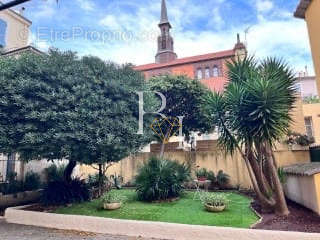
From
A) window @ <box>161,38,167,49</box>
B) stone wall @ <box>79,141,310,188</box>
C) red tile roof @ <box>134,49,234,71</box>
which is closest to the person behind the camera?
stone wall @ <box>79,141,310,188</box>

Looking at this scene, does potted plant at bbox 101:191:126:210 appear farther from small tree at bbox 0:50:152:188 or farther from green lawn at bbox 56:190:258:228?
small tree at bbox 0:50:152:188

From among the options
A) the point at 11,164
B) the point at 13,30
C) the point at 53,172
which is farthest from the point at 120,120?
the point at 13,30

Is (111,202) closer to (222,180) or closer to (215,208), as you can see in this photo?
(215,208)

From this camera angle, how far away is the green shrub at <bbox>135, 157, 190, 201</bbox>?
9.64 metres

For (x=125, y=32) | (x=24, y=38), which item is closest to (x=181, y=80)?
(x=125, y=32)

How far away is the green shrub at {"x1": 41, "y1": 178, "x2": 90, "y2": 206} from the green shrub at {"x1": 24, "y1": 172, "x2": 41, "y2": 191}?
9.29 feet

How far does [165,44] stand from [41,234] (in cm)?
4386

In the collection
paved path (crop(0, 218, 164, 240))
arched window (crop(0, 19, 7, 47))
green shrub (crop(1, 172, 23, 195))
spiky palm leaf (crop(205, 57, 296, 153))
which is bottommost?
paved path (crop(0, 218, 164, 240))

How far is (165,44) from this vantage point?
46.3 m

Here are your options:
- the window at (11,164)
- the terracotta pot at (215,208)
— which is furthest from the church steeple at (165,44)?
the terracotta pot at (215,208)

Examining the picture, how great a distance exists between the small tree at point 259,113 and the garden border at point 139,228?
2056 mm

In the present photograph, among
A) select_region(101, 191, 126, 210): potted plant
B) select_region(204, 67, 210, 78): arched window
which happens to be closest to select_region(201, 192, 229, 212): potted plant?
select_region(101, 191, 126, 210): potted plant

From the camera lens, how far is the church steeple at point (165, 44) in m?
45.2

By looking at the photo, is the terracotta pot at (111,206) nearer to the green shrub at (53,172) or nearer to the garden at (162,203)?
the garden at (162,203)
